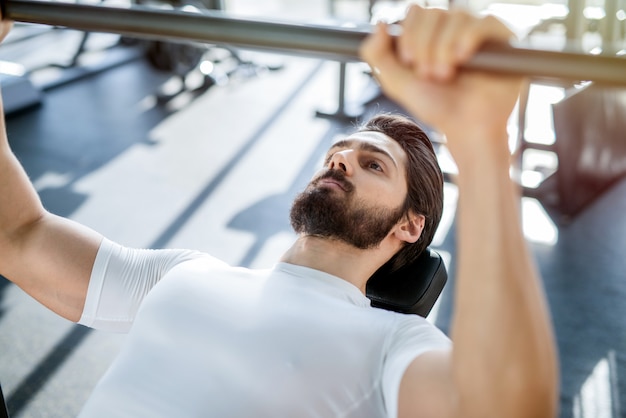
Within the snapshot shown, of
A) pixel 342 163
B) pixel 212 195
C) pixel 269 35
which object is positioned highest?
pixel 269 35

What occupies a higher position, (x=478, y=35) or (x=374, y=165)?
(x=478, y=35)

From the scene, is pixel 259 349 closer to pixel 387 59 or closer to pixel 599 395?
pixel 387 59

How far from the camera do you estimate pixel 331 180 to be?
1.33m

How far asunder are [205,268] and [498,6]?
3595 millimetres

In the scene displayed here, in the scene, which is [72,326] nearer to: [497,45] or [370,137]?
[370,137]

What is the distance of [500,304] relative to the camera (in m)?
0.70

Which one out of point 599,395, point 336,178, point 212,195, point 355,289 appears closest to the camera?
point 355,289

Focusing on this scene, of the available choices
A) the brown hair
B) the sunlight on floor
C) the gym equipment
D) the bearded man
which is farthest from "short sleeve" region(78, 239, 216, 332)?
the gym equipment

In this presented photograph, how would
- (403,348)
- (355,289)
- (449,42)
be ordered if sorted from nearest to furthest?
(449,42), (403,348), (355,289)

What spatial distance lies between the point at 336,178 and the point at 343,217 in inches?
3.2

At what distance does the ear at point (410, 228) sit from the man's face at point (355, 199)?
0.02 metres

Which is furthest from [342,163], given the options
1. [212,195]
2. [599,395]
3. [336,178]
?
[212,195]

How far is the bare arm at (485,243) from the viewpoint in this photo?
0.68m

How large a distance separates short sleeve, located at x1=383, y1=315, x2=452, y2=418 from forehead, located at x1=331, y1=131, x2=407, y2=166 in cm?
44
